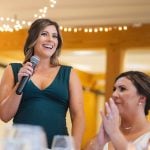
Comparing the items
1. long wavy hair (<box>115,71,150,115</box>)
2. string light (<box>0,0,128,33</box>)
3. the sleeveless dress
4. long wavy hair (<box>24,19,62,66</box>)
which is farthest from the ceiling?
the sleeveless dress

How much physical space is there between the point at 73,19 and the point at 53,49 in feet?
11.0

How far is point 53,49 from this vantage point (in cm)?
160

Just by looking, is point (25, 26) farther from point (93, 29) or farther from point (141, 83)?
point (141, 83)

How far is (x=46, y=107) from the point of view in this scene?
152 cm

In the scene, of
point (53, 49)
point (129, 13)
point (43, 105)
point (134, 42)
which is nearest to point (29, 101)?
point (43, 105)

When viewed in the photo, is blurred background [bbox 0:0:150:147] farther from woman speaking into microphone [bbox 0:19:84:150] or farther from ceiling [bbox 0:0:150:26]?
woman speaking into microphone [bbox 0:19:84:150]

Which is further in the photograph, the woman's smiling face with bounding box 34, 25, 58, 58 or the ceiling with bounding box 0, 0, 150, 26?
the ceiling with bounding box 0, 0, 150, 26

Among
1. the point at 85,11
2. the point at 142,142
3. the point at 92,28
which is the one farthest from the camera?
the point at 92,28

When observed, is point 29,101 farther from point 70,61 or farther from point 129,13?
point 70,61

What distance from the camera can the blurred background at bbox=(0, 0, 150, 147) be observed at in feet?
14.4

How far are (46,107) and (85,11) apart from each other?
317 cm

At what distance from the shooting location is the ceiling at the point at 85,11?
14.1 ft

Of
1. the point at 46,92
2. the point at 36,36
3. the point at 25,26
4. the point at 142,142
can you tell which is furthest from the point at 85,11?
the point at 142,142

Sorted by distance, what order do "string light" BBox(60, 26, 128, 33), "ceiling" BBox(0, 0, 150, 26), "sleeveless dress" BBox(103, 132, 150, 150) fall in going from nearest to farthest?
"sleeveless dress" BBox(103, 132, 150, 150)
"ceiling" BBox(0, 0, 150, 26)
"string light" BBox(60, 26, 128, 33)
